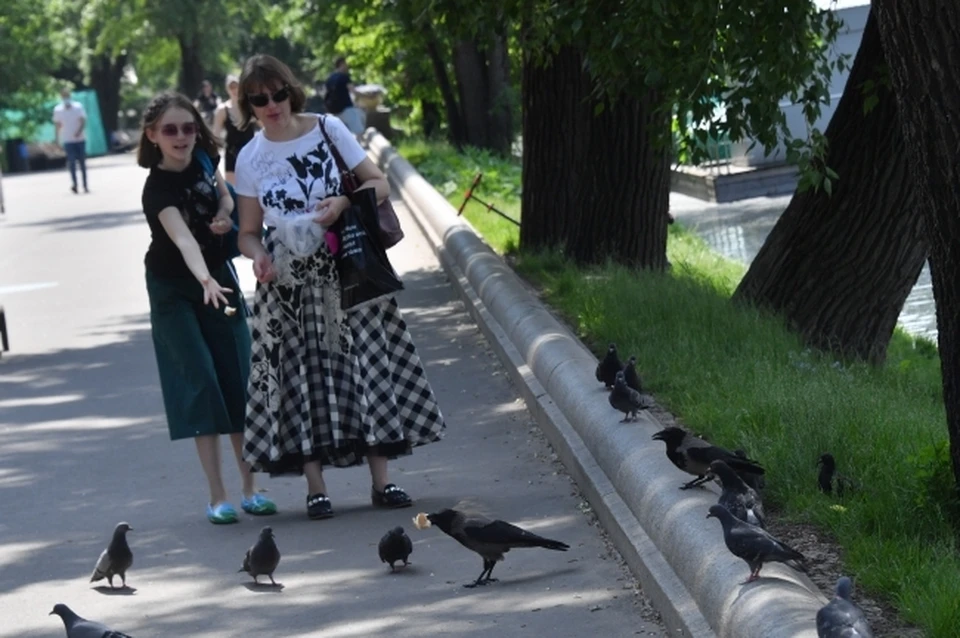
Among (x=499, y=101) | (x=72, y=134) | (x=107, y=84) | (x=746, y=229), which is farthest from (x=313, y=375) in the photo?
(x=107, y=84)

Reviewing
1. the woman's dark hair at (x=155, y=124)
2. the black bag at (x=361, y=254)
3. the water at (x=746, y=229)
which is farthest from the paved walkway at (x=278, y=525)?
the water at (x=746, y=229)

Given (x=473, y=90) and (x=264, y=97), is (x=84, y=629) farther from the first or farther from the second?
(x=473, y=90)

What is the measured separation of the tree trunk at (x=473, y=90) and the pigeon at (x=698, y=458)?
77.5 feet

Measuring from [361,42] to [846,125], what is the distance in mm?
24940

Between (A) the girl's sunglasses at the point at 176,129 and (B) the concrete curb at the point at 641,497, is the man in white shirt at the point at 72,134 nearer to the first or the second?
(B) the concrete curb at the point at 641,497

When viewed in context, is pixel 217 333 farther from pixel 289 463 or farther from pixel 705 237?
pixel 705 237

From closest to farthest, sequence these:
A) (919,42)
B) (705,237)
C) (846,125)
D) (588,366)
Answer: (919,42)
(588,366)
(846,125)
(705,237)

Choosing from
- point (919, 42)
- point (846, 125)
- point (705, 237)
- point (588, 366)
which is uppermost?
point (919, 42)

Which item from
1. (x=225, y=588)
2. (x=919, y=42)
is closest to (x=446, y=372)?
(x=225, y=588)

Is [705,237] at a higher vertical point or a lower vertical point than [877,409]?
lower

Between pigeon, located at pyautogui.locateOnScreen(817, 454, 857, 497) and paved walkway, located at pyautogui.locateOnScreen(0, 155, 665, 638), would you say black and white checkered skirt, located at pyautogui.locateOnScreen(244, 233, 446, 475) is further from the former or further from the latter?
pigeon, located at pyautogui.locateOnScreen(817, 454, 857, 497)

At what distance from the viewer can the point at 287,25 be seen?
162 ft

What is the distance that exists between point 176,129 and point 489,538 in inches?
97.4

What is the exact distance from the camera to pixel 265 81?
7.73m
